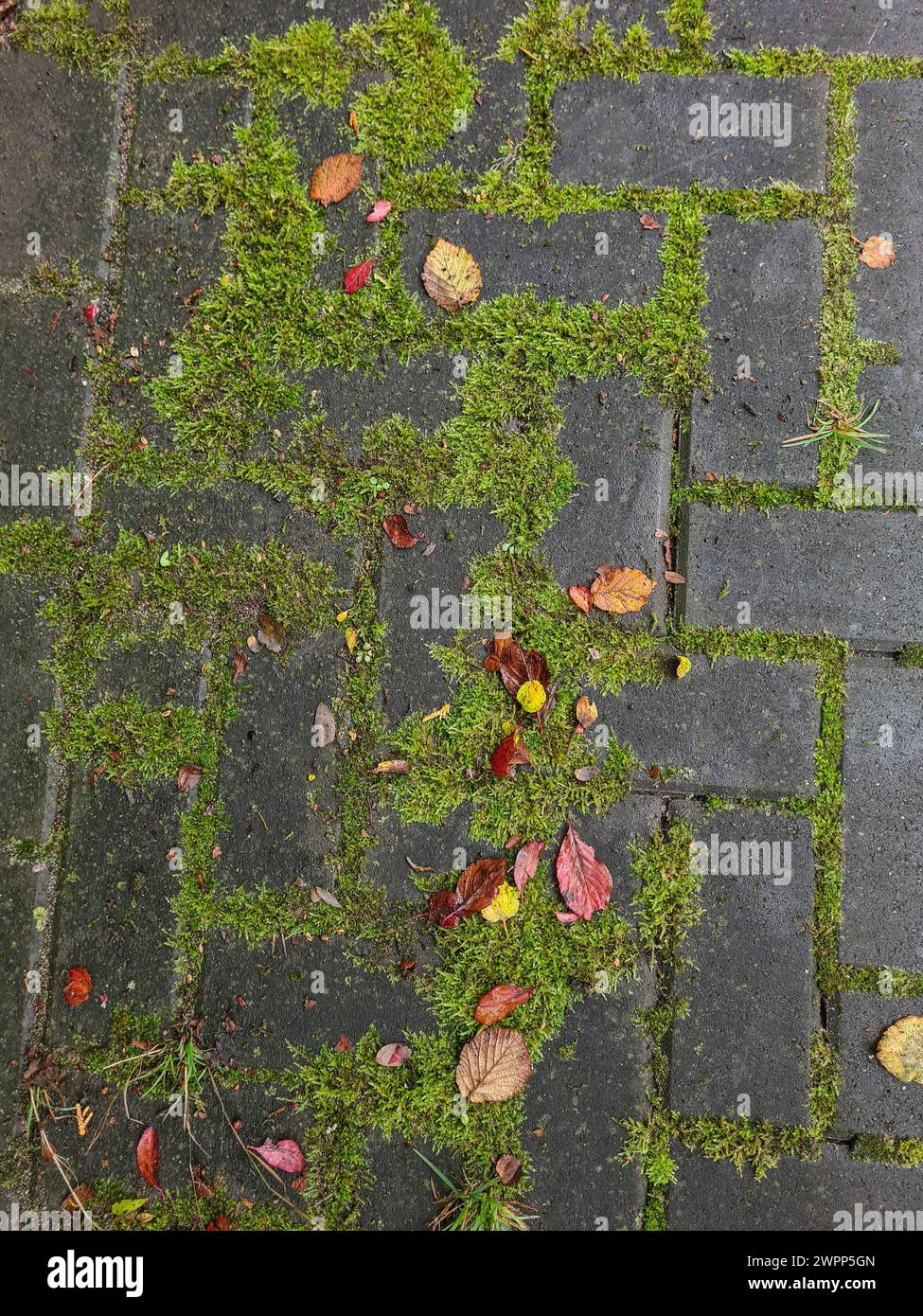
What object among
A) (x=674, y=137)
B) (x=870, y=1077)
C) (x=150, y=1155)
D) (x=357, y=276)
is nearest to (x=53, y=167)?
(x=357, y=276)

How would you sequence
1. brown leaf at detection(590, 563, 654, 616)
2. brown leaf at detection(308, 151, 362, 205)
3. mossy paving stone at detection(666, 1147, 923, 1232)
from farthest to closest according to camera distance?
1. brown leaf at detection(308, 151, 362, 205)
2. brown leaf at detection(590, 563, 654, 616)
3. mossy paving stone at detection(666, 1147, 923, 1232)

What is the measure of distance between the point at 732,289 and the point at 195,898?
2.90 m

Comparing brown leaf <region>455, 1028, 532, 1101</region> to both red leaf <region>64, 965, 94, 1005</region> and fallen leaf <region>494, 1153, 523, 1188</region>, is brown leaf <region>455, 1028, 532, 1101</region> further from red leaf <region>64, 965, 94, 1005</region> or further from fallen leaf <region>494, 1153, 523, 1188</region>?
red leaf <region>64, 965, 94, 1005</region>

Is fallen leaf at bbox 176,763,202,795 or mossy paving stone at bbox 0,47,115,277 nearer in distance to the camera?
fallen leaf at bbox 176,763,202,795

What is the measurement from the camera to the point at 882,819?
9.31 ft

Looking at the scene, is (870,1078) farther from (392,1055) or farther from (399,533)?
(399,533)

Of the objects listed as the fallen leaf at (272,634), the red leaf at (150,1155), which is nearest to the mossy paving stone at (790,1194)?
the red leaf at (150,1155)

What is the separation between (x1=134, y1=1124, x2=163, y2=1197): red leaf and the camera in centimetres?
282

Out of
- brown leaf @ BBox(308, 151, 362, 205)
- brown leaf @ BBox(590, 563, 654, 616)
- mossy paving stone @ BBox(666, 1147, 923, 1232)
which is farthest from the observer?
brown leaf @ BBox(308, 151, 362, 205)

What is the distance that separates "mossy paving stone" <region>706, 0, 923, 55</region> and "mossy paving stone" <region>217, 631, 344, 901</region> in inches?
105

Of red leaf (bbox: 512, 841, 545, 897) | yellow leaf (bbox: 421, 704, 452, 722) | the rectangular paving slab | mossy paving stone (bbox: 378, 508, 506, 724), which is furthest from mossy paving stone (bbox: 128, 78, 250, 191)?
the rectangular paving slab

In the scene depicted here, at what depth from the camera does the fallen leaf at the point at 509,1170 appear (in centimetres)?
277

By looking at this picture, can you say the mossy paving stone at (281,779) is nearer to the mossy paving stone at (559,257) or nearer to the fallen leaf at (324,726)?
the fallen leaf at (324,726)

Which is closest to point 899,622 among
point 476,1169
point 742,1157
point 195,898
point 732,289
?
point 732,289
